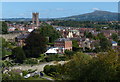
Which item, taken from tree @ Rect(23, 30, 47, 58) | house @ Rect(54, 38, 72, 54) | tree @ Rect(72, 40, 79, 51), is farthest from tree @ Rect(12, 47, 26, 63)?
tree @ Rect(72, 40, 79, 51)

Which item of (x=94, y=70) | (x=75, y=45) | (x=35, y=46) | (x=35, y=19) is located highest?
(x=94, y=70)

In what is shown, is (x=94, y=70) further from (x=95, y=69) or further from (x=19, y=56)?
(x=19, y=56)

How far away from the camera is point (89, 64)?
4.46 metres

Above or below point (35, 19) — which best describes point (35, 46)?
below

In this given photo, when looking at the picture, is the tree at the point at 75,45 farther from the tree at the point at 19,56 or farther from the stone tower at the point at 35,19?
the stone tower at the point at 35,19

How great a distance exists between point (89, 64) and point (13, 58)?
34.5 ft

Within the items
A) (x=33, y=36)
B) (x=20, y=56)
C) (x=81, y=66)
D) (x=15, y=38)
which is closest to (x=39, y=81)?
(x=81, y=66)

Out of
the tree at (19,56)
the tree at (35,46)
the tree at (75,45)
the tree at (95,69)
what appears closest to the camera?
the tree at (95,69)

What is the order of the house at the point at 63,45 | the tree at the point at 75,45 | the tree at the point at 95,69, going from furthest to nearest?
1. the tree at the point at 75,45
2. the house at the point at 63,45
3. the tree at the point at 95,69

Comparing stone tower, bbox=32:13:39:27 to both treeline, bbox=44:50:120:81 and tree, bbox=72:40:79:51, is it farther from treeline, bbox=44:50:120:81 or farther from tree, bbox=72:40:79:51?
treeline, bbox=44:50:120:81

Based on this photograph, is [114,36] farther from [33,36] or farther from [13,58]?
[13,58]

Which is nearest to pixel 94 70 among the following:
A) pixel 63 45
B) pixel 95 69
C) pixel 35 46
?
pixel 95 69

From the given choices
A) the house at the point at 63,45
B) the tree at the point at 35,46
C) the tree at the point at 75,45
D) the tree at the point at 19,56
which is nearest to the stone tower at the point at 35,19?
the tree at the point at 75,45

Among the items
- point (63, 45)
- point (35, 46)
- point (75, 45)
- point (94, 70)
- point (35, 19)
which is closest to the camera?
point (94, 70)
